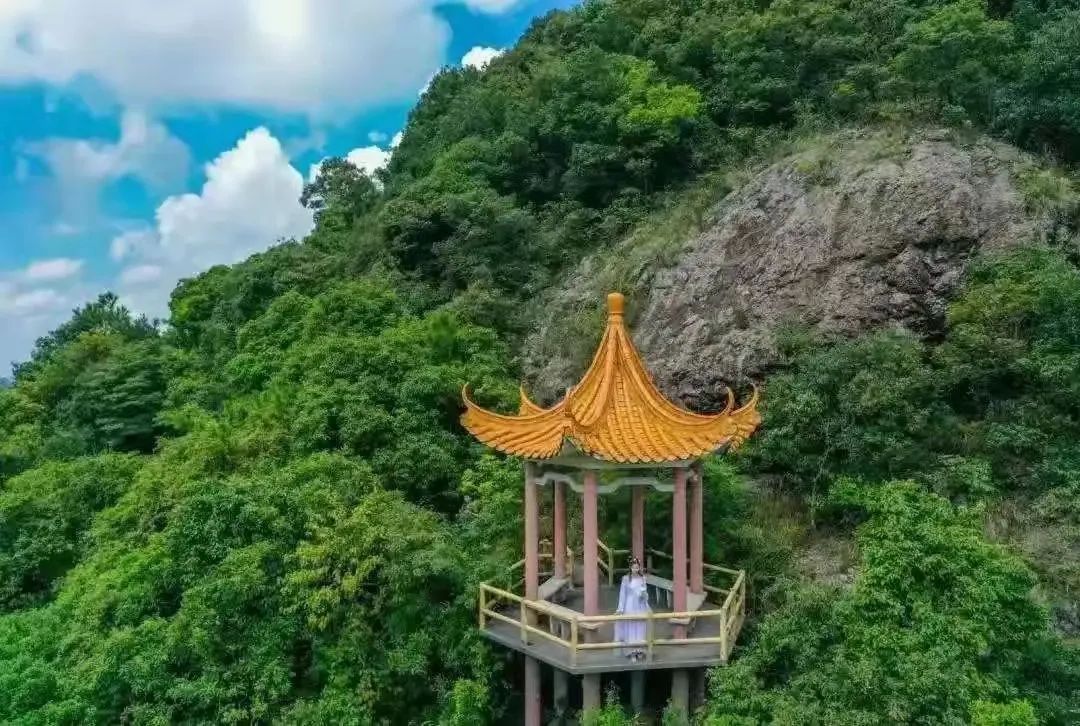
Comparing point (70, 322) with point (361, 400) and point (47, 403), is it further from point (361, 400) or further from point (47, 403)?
point (361, 400)

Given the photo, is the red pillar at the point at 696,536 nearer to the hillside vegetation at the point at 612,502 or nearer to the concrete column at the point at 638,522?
the concrete column at the point at 638,522

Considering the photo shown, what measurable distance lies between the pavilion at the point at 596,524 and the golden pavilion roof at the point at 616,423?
0.01m

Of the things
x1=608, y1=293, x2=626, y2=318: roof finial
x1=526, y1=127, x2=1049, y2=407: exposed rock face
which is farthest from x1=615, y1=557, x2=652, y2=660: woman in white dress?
x1=526, y1=127, x2=1049, y2=407: exposed rock face

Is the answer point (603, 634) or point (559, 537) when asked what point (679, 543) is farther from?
point (559, 537)

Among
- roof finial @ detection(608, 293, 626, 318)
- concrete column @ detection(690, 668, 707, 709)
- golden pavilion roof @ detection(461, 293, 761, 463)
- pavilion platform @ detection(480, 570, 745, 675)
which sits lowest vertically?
concrete column @ detection(690, 668, 707, 709)

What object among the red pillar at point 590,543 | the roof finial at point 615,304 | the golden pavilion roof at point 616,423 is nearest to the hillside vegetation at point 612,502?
the red pillar at point 590,543

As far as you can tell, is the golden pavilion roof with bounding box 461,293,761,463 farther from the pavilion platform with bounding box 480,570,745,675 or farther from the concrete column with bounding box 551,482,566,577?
the pavilion platform with bounding box 480,570,745,675

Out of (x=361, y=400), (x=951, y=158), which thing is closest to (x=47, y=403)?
(x=361, y=400)

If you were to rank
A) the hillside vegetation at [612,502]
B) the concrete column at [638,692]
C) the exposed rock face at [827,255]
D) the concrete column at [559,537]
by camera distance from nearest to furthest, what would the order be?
the hillside vegetation at [612,502] < the concrete column at [638,692] < the concrete column at [559,537] < the exposed rock face at [827,255]

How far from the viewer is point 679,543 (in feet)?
30.0

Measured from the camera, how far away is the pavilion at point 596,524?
28.3 ft

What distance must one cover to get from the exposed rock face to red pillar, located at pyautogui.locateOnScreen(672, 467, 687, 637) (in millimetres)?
5065

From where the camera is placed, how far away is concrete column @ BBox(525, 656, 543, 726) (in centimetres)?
927

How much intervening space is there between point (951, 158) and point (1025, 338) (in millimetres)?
4620
